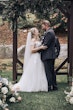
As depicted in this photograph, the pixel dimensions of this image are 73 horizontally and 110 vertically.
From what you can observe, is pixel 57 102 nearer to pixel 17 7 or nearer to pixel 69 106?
pixel 69 106

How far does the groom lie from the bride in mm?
137

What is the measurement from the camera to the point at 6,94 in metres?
9.13

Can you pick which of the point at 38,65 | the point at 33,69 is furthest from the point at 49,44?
the point at 33,69

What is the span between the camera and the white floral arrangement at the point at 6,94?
8.83m

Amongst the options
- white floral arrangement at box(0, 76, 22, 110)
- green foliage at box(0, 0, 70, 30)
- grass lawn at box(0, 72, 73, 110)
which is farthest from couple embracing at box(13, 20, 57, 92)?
white floral arrangement at box(0, 76, 22, 110)

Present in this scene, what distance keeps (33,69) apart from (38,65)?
6.6 inches

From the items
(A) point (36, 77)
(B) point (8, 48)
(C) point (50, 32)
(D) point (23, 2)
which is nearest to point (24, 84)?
(A) point (36, 77)

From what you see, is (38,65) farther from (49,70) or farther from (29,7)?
(29,7)

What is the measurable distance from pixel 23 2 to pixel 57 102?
3.35 metres

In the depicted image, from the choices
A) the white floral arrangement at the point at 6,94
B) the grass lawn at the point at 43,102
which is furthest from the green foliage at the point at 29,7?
the white floral arrangement at the point at 6,94

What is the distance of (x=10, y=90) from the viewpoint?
921 cm

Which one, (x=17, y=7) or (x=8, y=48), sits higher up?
(x=17, y=7)

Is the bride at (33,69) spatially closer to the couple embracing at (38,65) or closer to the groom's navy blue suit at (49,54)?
the couple embracing at (38,65)

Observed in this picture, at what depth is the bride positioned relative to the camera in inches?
441
